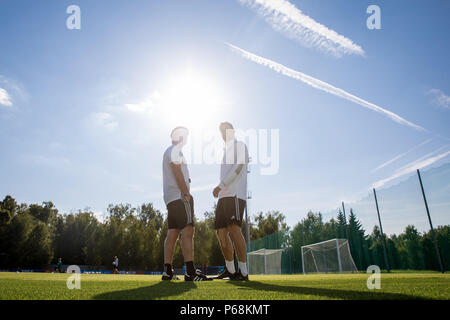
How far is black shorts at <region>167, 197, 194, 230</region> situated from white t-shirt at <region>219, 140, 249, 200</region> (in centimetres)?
56

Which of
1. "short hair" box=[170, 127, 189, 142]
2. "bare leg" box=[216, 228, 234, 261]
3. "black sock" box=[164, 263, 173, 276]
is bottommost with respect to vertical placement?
"black sock" box=[164, 263, 173, 276]

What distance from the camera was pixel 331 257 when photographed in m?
15.5

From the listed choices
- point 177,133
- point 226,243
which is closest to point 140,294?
point 226,243

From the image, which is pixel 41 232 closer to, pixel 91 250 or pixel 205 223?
pixel 91 250

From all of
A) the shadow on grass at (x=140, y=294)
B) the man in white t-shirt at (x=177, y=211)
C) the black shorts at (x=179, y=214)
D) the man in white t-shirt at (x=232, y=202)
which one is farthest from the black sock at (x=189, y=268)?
the shadow on grass at (x=140, y=294)

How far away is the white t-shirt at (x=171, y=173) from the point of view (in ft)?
12.2

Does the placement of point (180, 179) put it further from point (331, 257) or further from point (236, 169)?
point (331, 257)

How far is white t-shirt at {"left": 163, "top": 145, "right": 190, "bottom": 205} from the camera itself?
3715mm

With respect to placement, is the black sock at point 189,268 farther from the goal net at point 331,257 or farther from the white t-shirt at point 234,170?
the goal net at point 331,257

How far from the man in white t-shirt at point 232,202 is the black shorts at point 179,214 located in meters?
0.44

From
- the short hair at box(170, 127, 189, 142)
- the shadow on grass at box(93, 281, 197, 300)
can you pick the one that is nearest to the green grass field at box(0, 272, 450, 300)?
the shadow on grass at box(93, 281, 197, 300)

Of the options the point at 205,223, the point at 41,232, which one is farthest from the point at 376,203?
the point at 41,232

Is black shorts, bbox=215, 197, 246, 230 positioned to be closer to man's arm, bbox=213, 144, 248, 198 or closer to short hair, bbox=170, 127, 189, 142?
man's arm, bbox=213, 144, 248, 198
